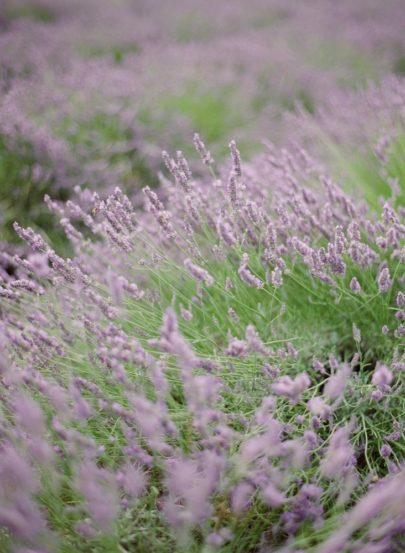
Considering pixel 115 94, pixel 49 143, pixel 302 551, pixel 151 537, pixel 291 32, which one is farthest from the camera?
pixel 291 32

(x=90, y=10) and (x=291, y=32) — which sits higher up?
(x=90, y=10)

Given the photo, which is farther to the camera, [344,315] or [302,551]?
[344,315]

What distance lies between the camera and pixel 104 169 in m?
3.32

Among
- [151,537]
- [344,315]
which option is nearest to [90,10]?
[344,315]

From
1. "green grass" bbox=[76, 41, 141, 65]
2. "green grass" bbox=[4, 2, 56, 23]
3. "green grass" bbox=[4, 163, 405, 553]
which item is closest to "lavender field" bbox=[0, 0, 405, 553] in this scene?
"green grass" bbox=[4, 163, 405, 553]

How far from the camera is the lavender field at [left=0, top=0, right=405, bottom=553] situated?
1107mm

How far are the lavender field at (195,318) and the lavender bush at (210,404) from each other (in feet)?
0.03

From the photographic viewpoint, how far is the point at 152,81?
4.55 metres

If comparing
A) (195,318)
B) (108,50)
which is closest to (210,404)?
(195,318)

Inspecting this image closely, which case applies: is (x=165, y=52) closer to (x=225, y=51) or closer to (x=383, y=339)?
(x=225, y=51)

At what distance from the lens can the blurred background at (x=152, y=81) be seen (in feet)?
10.5

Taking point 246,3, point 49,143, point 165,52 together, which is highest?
point 246,3

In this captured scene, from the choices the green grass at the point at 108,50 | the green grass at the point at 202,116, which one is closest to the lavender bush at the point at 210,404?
the green grass at the point at 202,116

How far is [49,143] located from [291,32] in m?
5.04
